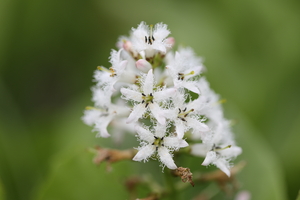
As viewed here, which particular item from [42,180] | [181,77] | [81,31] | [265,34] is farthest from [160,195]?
[81,31]

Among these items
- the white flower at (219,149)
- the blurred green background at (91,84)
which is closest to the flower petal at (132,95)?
the white flower at (219,149)

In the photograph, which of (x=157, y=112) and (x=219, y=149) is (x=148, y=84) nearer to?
(x=157, y=112)

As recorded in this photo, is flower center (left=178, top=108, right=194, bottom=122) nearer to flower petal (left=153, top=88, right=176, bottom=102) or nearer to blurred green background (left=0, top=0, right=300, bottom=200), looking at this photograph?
flower petal (left=153, top=88, right=176, bottom=102)

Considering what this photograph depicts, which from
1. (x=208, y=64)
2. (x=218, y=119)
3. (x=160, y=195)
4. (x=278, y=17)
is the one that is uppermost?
(x=278, y=17)

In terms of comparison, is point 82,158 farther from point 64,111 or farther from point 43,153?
point 64,111

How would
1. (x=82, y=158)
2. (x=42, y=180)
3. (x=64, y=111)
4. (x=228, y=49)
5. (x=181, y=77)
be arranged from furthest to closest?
(x=64, y=111) → (x=228, y=49) → (x=42, y=180) → (x=82, y=158) → (x=181, y=77)

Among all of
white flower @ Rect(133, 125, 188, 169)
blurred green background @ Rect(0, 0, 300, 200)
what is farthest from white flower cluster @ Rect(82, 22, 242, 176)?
blurred green background @ Rect(0, 0, 300, 200)

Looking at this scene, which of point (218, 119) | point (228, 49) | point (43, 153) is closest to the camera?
point (218, 119)
